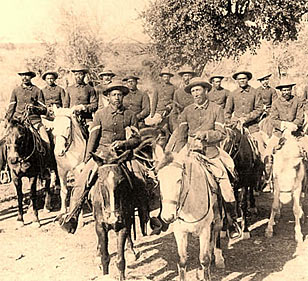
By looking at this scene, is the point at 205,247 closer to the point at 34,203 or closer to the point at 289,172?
the point at 289,172

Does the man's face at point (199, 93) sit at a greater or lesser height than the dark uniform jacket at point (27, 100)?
greater

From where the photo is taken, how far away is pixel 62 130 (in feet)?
33.8

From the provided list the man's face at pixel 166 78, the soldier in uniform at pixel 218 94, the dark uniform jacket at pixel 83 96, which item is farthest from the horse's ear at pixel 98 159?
the soldier in uniform at pixel 218 94

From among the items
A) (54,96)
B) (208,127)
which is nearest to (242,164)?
(208,127)

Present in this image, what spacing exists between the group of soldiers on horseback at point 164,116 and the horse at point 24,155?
1.75ft

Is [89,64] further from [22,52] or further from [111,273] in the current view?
[111,273]

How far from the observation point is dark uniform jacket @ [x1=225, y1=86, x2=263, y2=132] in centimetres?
1158

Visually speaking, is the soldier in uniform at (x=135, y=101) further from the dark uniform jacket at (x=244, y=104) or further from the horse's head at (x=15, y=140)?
the horse's head at (x=15, y=140)

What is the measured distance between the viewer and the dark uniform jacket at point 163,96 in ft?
42.4

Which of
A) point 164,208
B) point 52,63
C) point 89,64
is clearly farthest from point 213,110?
point 52,63

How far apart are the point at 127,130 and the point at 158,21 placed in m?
16.4

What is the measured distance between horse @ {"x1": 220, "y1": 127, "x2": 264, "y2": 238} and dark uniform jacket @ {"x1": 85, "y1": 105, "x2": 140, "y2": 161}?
7.63 feet

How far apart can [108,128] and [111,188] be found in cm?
143

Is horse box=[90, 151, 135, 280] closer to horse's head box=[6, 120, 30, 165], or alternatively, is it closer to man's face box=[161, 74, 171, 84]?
horse's head box=[6, 120, 30, 165]
